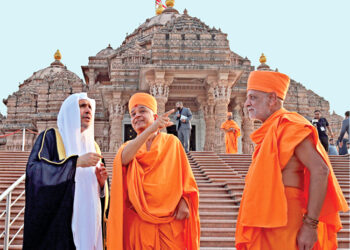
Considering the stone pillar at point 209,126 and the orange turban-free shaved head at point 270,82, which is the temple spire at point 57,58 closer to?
the stone pillar at point 209,126

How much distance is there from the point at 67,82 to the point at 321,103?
1717 centimetres

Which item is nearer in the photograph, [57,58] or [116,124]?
[116,124]

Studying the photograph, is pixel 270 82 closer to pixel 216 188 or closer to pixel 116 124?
pixel 216 188

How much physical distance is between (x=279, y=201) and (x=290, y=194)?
12 cm

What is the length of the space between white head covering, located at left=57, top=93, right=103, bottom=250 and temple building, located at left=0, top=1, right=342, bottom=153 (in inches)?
311

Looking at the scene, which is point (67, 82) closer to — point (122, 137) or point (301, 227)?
point (122, 137)

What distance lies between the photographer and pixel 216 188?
268 inches

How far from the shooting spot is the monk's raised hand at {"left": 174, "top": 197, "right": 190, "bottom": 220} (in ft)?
8.75

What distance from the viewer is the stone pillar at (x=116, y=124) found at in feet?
51.7

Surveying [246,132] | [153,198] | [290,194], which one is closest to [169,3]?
[246,132]

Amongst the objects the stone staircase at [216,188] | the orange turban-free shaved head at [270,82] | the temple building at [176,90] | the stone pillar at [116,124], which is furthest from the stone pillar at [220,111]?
the orange turban-free shaved head at [270,82]

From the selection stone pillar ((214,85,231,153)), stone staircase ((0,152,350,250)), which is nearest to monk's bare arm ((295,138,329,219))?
stone staircase ((0,152,350,250))

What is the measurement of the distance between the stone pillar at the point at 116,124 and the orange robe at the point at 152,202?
13086mm

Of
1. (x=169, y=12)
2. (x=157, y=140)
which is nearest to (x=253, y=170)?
(x=157, y=140)
